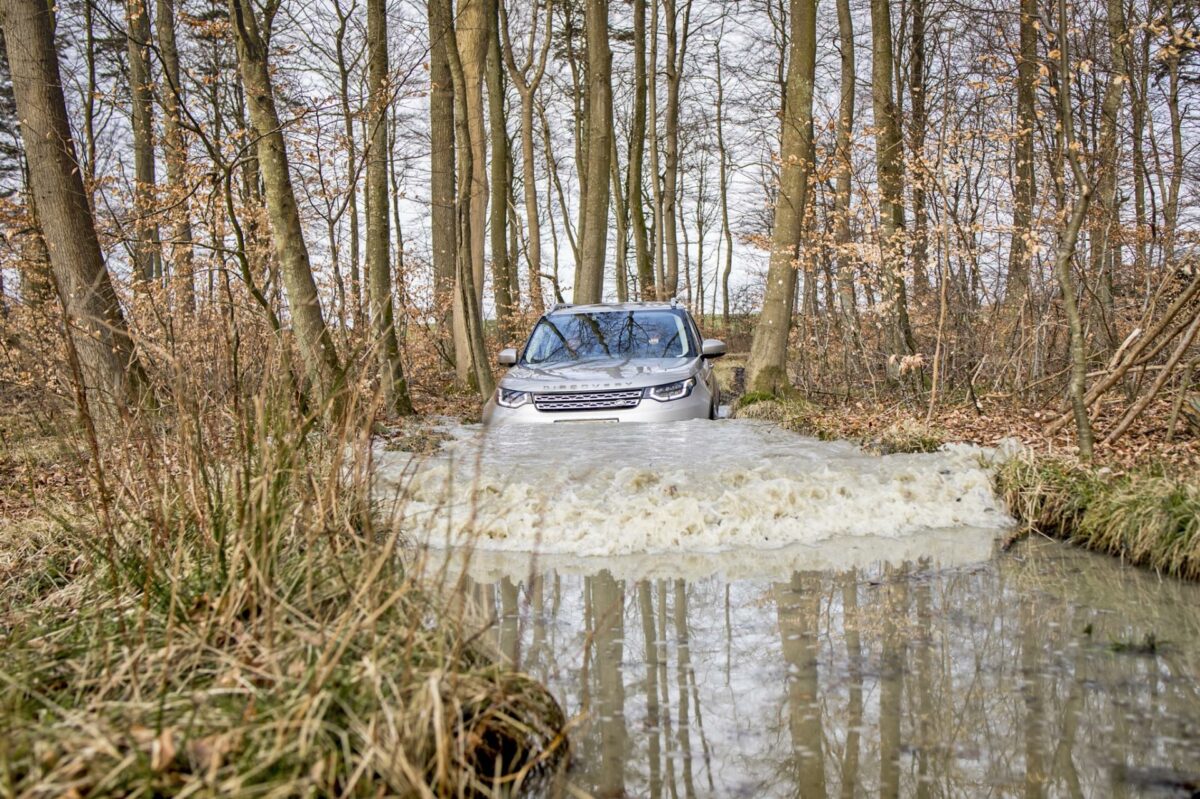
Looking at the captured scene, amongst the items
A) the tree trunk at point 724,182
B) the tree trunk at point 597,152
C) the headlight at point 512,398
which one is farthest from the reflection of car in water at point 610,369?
the tree trunk at point 724,182

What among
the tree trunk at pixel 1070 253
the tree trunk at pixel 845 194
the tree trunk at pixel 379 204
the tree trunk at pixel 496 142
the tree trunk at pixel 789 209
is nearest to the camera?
the tree trunk at pixel 1070 253

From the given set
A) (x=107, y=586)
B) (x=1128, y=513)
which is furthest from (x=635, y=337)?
(x=107, y=586)

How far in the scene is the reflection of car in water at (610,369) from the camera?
347 inches

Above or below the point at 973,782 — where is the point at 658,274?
above

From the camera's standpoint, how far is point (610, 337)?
398 inches

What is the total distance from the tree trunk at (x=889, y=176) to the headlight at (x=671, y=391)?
14.9ft

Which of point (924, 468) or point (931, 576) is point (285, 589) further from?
point (924, 468)

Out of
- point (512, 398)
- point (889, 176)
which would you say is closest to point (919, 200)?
point (889, 176)

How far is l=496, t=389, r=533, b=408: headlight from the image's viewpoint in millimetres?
8977

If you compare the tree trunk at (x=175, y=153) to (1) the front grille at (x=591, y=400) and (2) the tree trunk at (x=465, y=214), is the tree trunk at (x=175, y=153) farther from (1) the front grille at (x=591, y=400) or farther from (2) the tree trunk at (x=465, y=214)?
(1) the front grille at (x=591, y=400)

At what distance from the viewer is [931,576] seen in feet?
19.4

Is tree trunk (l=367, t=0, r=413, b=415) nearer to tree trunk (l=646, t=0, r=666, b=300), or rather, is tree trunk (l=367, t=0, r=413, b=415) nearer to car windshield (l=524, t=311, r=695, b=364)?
car windshield (l=524, t=311, r=695, b=364)

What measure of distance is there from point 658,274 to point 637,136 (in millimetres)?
5046

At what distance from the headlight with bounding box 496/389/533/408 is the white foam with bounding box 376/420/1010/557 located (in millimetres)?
518
